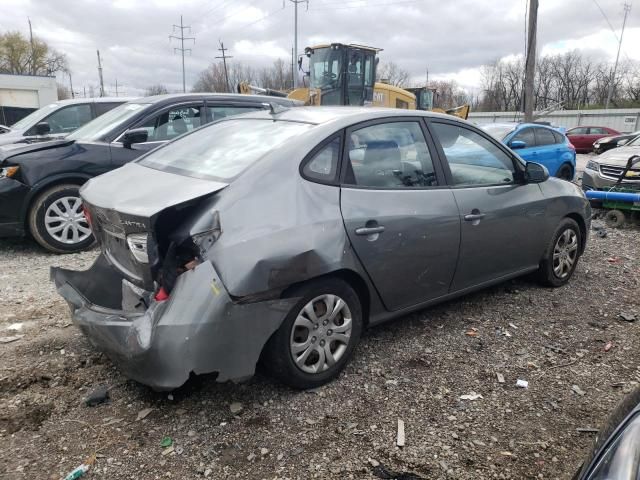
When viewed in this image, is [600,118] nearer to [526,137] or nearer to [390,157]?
[526,137]

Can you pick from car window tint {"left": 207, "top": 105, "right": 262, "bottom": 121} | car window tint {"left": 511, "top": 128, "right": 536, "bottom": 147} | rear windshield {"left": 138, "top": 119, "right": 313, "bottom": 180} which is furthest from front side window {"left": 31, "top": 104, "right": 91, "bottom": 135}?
car window tint {"left": 511, "top": 128, "right": 536, "bottom": 147}

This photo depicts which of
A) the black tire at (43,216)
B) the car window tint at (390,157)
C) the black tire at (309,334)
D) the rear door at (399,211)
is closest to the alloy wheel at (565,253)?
the rear door at (399,211)

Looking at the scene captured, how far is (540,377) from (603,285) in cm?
227

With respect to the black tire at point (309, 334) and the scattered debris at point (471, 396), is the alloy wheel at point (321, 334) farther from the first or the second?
the scattered debris at point (471, 396)

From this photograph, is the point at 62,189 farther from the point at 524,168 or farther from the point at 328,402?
the point at 524,168

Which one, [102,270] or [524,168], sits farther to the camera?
[524,168]

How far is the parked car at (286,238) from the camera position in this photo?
256 centimetres

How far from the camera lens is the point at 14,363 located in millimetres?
3391

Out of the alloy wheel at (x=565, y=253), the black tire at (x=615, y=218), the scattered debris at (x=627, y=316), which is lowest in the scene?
the scattered debris at (x=627, y=316)

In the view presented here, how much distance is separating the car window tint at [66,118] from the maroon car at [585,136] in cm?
2703

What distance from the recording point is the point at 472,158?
13.4 ft

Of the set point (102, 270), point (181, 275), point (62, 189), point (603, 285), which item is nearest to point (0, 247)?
point (62, 189)

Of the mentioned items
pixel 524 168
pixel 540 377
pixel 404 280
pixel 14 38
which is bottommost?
pixel 540 377

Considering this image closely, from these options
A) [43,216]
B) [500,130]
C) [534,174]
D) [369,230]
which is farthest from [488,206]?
[500,130]
